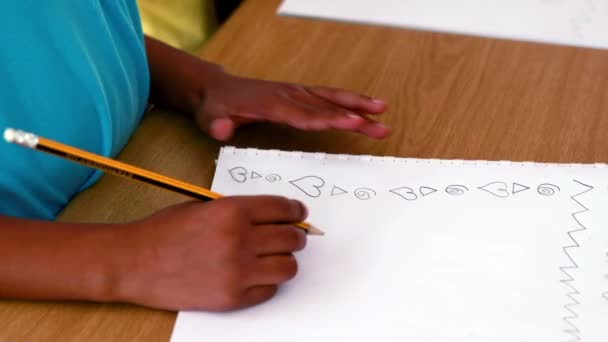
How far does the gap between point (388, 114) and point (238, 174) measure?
0.58ft

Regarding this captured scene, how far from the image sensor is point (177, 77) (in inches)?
29.8

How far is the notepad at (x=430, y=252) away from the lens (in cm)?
50

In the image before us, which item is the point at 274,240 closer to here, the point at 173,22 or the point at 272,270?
the point at 272,270

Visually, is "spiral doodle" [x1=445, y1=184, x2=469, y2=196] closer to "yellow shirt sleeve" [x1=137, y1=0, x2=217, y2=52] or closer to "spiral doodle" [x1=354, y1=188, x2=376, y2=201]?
"spiral doodle" [x1=354, y1=188, x2=376, y2=201]

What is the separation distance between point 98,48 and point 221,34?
211mm

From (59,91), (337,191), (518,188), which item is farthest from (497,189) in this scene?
(59,91)

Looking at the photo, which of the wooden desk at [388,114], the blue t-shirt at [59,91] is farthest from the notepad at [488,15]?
the blue t-shirt at [59,91]

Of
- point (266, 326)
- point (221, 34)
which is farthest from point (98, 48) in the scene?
point (266, 326)

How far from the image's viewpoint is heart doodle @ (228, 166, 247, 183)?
626mm

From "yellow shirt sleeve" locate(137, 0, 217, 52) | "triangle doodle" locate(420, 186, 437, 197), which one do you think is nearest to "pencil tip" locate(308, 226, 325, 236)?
"triangle doodle" locate(420, 186, 437, 197)

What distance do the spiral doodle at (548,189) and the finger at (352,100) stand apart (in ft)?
0.53

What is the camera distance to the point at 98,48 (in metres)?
0.66

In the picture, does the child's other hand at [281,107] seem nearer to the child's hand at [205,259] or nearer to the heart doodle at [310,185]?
the heart doodle at [310,185]

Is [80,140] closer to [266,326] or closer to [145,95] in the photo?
[145,95]
